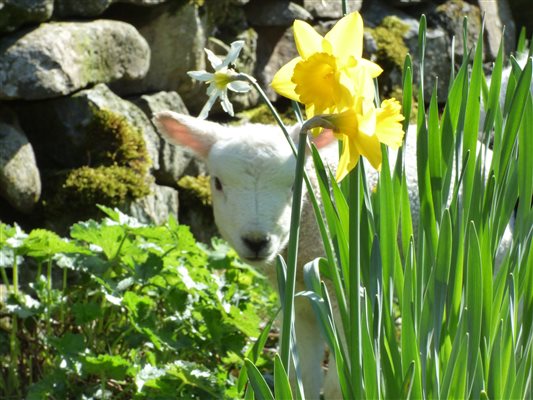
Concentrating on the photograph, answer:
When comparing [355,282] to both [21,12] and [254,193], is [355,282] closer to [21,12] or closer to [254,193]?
[254,193]

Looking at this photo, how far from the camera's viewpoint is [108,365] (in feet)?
10.3

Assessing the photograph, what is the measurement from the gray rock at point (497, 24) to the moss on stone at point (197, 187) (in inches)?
122

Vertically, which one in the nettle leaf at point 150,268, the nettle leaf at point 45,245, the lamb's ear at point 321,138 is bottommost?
the nettle leaf at point 150,268

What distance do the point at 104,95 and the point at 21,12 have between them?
2.09 ft

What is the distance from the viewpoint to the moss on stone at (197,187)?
5.40 metres

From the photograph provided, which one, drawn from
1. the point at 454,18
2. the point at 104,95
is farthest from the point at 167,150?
the point at 454,18

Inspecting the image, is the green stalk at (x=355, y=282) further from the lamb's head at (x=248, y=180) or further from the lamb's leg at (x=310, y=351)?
the lamb's leg at (x=310, y=351)

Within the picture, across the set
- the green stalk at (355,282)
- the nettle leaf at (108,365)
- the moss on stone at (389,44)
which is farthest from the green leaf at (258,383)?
the moss on stone at (389,44)

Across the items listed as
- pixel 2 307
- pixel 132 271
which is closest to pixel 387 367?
pixel 132 271

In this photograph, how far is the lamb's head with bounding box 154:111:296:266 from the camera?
11.1 ft

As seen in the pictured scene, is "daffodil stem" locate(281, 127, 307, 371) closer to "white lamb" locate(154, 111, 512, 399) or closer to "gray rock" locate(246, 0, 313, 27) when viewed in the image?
"white lamb" locate(154, 111, 512, 399)

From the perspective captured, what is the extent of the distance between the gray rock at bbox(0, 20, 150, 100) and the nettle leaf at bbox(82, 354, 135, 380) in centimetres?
172

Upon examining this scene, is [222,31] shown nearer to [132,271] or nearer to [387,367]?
[132,271]

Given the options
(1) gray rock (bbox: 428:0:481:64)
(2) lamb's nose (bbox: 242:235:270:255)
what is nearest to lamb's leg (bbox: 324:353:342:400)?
(2) lamb's nose (bbox: 242:235:270:255)
